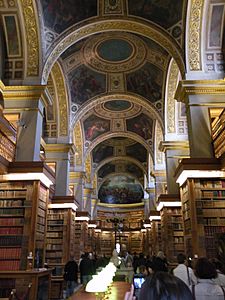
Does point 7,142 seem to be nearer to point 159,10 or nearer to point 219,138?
point 219,138

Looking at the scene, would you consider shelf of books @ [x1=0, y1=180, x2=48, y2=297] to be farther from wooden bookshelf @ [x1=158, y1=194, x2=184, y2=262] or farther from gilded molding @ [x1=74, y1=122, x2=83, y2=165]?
gilded molding @ [x1=74, y1=122, x2=83, y2=165]

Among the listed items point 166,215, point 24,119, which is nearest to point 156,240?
point 166,215

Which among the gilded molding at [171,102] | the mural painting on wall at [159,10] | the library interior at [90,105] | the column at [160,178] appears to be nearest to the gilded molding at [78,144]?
the library interior at [90,105]

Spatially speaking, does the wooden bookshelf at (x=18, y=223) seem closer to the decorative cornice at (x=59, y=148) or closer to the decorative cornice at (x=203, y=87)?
the decorative cornice at (x=203, y=87)

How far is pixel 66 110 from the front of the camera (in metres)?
14.4

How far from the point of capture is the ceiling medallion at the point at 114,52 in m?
13.2

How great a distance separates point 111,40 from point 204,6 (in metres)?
5.36

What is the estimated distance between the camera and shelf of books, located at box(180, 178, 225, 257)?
7.26 m

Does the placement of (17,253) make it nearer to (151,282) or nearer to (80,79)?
(151,282)

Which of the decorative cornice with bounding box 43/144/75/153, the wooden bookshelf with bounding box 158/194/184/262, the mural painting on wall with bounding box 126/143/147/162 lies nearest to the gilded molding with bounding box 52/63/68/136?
the decorative cornice with bounding box 43/144/75/153

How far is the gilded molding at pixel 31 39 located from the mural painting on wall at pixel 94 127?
10.2 meters

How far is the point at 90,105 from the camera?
1633cm

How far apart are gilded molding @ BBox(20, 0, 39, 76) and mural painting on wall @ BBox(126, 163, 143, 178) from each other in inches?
823

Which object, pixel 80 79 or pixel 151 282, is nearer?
pixel 151 282
